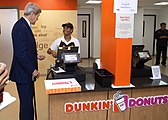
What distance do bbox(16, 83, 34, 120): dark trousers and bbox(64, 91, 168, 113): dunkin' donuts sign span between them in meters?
0.53

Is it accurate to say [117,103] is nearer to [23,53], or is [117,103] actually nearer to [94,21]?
[23,53]

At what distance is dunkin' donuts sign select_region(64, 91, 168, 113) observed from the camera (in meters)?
2.30

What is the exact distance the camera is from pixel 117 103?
2.38m

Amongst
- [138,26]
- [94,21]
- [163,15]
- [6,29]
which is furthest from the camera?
[163,15]

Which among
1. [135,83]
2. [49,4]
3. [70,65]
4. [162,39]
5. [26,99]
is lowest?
[26,99]

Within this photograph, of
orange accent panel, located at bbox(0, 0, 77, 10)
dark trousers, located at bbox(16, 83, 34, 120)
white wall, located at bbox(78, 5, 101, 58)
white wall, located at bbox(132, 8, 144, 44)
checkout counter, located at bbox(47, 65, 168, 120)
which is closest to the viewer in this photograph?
checkout counter, located at bbox(47, 65, 168, 120)

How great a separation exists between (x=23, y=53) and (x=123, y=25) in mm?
1108

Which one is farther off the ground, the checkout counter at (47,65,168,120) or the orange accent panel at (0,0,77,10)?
the orange accent panel at (0,0,77,10)

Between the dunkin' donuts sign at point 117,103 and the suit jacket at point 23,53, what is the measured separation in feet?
1.95

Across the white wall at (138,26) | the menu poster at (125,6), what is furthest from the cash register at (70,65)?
the white wall at (138,26)

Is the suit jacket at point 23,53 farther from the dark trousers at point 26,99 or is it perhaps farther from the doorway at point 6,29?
the doorway at point 6,29

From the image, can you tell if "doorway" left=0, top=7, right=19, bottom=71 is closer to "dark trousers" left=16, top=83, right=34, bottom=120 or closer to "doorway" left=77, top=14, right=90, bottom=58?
"dark trousers" left=16, top=83, right=34, bottom=120

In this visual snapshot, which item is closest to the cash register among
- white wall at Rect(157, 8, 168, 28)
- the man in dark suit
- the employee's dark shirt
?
the man in dark suit

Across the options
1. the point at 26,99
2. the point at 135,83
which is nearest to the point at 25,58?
the point at 26,99
